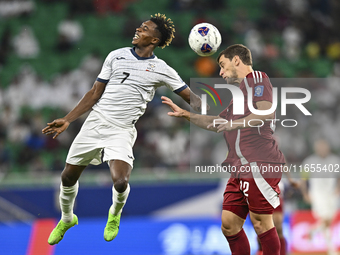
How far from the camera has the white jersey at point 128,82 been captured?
5.45 meters

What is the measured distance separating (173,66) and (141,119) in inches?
117

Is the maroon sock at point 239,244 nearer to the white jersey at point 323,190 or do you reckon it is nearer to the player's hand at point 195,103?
the player's hand at point 195,103

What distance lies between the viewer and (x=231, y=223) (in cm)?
499

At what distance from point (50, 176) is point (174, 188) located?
2.75 m

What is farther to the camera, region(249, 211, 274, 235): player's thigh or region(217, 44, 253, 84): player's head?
region(217, 44, 253, 84): player's head

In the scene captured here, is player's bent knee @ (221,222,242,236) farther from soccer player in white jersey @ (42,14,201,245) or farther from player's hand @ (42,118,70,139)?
player's hand @ (42,118,70,139)

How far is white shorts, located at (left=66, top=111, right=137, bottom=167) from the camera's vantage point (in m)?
5.41

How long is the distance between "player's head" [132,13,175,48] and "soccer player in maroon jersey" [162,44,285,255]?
30.4 inches

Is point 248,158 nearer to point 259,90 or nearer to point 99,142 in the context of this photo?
point 259,90

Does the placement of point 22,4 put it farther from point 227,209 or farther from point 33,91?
point 227,209

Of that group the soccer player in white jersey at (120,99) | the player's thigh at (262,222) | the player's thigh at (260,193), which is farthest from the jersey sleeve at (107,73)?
the player's thigh at (262,222)

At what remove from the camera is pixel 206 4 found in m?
16.3

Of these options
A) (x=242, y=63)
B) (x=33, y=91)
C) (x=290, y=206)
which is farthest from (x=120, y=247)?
(x=242, y=63)

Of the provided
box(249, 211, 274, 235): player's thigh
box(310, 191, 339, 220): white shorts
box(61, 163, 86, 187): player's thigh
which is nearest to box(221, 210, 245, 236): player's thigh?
box(249, 211, 274, 235): player's thigh
